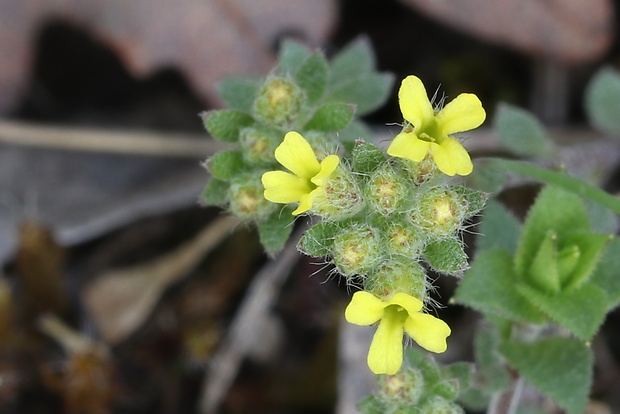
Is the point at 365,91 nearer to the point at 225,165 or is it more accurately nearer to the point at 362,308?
the point at 225,165

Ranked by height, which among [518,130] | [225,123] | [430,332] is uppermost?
[225,123]

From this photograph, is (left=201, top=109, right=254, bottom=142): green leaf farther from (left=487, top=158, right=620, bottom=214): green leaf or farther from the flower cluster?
(left=487, top=158, right=620, bottom=214): green leaf

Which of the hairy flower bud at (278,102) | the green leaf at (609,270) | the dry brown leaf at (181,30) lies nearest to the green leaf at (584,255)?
the green leaf at (609,270)

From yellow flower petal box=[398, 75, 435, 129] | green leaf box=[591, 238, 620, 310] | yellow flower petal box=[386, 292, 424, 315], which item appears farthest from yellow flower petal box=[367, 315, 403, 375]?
green leaf box=[591, 238, 620, 310]

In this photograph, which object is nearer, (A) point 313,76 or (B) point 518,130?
(A) point 313,76

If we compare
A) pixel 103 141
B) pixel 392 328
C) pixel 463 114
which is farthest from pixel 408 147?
pixel 103 141

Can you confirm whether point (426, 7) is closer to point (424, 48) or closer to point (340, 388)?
point (424, 48)
